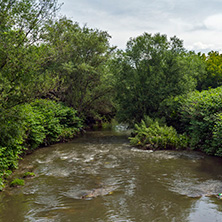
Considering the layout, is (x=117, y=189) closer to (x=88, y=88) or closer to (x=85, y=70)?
(x=85, y=70)

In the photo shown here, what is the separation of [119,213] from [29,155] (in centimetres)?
779

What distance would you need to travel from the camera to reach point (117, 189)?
7.82 metres

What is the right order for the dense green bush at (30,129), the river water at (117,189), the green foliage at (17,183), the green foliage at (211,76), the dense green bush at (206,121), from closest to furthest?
the river water at (117,189) → the green foliage at (17,183) → the dense green bush at (30,129) → the dense green bush at (206,121) → the green foliage at (211,76)

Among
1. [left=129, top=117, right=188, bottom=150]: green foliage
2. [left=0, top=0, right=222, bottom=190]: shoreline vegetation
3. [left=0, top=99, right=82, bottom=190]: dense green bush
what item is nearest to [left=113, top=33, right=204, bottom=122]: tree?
[left=0, top=0, right=222, bottom=190]: shoreline vegetation

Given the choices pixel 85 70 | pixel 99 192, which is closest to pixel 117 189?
pixel 99 192

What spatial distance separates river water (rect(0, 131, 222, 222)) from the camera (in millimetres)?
6031

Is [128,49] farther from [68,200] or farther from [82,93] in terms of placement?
[68,200]

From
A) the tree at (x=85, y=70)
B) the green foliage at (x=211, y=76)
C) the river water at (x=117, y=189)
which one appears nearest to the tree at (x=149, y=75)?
the tree at (x=85, y=70)

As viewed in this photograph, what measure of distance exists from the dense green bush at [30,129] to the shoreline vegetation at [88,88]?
37 mm

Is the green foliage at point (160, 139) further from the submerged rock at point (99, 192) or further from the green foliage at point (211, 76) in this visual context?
the green foliage at point (211, 76)

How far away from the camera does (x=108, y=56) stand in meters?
20.1

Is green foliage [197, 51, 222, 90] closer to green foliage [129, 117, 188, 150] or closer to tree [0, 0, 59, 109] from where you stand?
green foliage [129, 117, 188, 150]

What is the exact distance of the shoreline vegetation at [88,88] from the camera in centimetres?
834

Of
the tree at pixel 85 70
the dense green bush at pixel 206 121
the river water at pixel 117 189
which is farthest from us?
the tree at pixel 85 70
